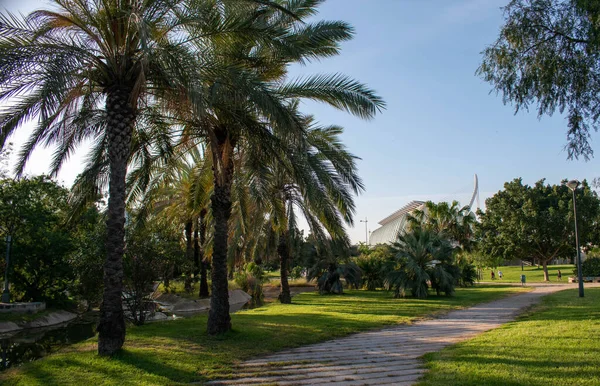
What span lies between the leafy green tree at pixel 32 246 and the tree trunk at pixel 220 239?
1496 cm

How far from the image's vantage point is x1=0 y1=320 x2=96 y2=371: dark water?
12789 mm

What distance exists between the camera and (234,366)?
8273 millimetres

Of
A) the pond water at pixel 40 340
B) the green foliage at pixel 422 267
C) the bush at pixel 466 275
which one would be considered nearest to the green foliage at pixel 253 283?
the green foliage at pixel 422 267

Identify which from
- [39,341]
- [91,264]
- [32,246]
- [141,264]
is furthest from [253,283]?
[91,264]

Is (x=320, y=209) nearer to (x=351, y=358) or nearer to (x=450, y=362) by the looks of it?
(x=351, y=358)

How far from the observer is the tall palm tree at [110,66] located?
875 centimetres

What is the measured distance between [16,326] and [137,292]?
9.07 m

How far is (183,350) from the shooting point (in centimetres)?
955

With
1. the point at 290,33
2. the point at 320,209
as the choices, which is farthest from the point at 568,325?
the point at 290,33

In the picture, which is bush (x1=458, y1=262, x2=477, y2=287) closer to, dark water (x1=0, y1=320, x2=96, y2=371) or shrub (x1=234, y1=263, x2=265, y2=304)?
shrub (x1=234, y1=263, x2=265, y2=304)

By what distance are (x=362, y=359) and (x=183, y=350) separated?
3651 mm

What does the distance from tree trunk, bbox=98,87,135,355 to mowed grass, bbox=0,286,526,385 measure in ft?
1.38

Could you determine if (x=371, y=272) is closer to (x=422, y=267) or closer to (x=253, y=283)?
(x=253, y=283)

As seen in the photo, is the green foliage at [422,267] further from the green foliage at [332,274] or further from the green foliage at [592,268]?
the green foliage at [592,268]
